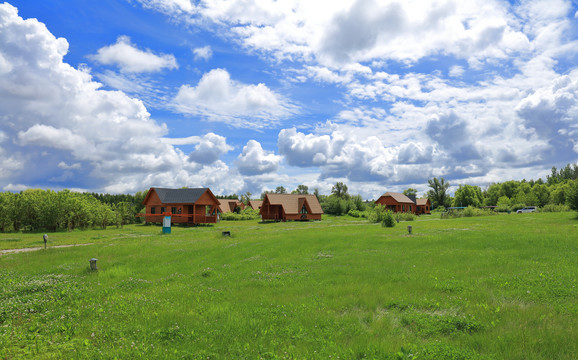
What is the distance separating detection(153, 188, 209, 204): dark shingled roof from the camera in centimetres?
5553

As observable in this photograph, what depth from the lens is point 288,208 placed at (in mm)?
65062

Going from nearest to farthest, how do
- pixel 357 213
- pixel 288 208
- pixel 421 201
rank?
pixel 288 208
pixel 357 213
pixel 421 201

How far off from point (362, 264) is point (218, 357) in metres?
9.77

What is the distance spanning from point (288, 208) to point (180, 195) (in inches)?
786

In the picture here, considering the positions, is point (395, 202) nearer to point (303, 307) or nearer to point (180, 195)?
point (180, 195)

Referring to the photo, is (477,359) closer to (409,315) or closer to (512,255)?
(409,315)

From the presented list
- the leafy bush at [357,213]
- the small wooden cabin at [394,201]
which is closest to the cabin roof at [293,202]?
the leafy bush at [357,213]

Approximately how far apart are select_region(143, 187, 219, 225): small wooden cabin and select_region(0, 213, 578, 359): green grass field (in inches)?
1468

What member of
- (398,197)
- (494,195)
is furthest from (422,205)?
(494,195)

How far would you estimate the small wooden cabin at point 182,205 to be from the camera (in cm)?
5469

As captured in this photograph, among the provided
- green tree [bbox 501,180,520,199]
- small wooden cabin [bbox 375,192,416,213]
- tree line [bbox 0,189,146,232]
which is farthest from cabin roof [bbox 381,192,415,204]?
tree line [bbox 0,189,146,232]

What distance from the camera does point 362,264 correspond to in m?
15.1

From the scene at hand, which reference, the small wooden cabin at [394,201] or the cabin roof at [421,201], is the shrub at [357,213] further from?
the cabin roof at [421,201]

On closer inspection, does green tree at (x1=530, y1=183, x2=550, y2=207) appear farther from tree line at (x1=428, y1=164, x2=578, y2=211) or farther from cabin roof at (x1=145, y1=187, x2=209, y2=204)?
cabin roof at (x1=145, y1=187, x2=209, y2=204)
